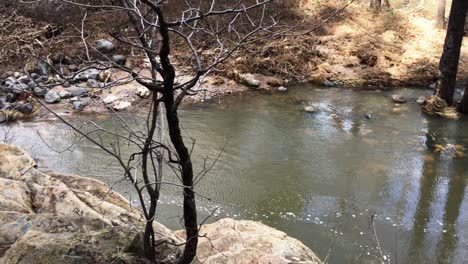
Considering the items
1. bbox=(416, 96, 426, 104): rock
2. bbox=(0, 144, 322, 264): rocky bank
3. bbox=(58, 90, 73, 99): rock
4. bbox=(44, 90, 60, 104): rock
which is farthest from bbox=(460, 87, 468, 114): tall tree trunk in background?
bbox=(44, 90, 60, 104): rock

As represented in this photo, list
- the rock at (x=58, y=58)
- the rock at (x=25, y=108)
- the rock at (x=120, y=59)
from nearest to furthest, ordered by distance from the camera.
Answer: the rock at (x=25, y=108)
the rock at (x=120, y=59)
the rock at (x=58, y=58)

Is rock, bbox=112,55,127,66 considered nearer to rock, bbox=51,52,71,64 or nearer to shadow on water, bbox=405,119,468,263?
rock, bbox=51,52,71,64

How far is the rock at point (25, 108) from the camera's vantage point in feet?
26.8

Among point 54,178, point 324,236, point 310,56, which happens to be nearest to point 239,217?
point 324,236

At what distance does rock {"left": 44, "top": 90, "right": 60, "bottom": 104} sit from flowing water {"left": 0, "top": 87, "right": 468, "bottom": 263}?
85cm

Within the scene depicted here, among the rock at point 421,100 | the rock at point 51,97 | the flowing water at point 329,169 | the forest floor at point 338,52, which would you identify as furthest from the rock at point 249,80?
the rock at point 51,97

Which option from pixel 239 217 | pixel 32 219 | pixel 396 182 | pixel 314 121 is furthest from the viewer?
pixel 314 121

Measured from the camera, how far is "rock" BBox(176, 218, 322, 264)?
131 inches

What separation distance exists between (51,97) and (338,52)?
6106 mm

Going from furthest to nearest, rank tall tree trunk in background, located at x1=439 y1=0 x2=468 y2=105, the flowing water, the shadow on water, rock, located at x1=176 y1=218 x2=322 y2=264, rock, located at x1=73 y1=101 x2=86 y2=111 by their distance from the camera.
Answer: rock, located at x1=73 y1=101 x2=86 y2=111
tall tree trunk in background, located at x1=439 y1=0 x2=468 y2=105
the flowing water
the shadow on water
rock, located at x1=176 y1=218 x2=322 y2=264

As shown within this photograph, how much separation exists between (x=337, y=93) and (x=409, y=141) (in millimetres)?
2374

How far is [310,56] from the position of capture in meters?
10.7

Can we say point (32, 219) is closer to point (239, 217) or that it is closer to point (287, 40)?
point (239, 217)

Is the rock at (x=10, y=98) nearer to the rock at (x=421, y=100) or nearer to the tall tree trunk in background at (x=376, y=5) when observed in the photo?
the rock at (x=421, y=100)
